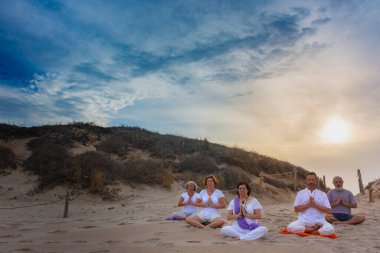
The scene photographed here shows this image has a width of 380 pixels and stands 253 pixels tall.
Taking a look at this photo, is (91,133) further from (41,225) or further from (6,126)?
(41,225)

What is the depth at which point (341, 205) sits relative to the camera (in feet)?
34.6

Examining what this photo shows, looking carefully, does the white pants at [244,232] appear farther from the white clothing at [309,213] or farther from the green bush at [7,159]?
the green bush at [7,159]

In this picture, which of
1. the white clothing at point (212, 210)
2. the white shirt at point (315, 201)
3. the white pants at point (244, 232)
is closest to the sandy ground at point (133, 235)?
the white pants at point (244, 232)

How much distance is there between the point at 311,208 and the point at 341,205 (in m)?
2.21

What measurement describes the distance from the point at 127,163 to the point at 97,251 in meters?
13.8

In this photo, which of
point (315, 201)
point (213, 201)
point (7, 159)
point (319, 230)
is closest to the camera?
point (319, 230)

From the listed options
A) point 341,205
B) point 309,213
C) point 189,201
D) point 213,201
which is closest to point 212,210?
point 213,201

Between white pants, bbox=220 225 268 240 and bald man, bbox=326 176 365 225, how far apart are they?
11.0ft

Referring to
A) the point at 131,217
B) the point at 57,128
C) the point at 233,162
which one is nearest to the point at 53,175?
the point at 131,217

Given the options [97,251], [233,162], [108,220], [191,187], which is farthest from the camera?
[233,162]

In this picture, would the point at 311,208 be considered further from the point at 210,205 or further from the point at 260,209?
the point at 210,205

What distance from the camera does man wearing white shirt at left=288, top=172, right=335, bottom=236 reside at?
28.3 ft

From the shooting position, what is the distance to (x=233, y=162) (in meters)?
25.5

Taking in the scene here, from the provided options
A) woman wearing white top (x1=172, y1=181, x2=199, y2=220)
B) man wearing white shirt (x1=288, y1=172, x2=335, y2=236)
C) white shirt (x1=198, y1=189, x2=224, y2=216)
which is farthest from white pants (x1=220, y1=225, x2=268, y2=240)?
woman wearing white top (x1=172, y1=181, x2=199, y2=220)
